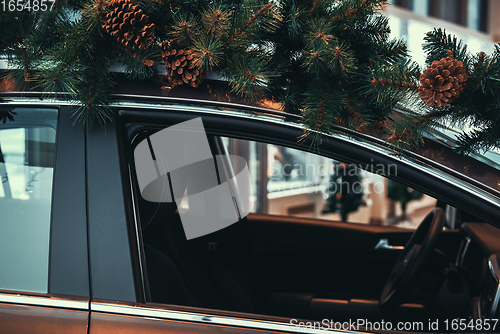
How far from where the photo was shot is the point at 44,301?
829mm

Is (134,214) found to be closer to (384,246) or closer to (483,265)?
(483,265)

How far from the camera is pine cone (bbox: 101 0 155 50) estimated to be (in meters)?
0.80

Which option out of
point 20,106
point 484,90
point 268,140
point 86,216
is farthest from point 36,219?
point 484,90

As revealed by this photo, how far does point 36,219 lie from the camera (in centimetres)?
89

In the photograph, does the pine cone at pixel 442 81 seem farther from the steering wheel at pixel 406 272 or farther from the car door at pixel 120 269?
the steering wheel at pixel 406 272

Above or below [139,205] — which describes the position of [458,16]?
above

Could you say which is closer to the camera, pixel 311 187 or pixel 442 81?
pixel 442 81

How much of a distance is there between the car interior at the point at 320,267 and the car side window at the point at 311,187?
230 centimetres

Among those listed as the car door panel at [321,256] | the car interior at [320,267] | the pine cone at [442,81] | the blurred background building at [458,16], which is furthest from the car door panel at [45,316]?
the blurred background building at [458,16]

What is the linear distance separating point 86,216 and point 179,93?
12.6 inches

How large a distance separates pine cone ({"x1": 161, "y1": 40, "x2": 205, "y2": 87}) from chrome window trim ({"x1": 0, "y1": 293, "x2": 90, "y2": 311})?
19.4 inches

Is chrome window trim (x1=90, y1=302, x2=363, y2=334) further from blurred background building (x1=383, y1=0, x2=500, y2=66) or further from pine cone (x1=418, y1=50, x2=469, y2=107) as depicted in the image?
blurred background building (x1=383, y1=0, x2=500, y2=66)

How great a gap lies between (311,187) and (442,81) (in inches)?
178

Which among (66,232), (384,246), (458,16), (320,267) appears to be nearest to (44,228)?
(66,232)
